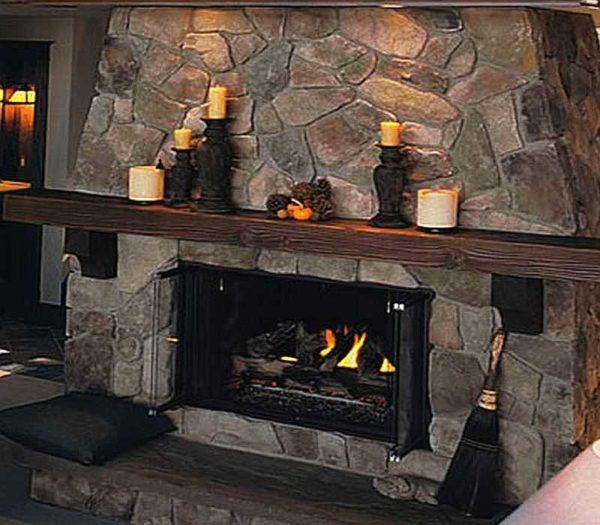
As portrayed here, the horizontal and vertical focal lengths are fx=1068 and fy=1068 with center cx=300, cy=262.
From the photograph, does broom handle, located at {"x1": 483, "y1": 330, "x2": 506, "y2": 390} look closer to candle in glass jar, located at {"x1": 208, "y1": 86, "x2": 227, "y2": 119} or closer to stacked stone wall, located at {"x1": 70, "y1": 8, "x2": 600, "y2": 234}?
stacked stone wall, located at {"x1": 70, "y1": 8, "x2": 600, "y2": 234}

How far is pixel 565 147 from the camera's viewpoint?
11.3 ft

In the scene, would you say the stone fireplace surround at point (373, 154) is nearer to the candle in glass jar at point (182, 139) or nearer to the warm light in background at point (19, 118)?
the candle in glass jar at point (182, 139)

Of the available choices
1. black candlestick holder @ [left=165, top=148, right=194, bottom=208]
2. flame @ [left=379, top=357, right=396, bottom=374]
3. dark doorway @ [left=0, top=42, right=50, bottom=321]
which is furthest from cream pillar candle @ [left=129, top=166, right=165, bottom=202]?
dark doorway @ [left=0, top=42, right=50, bottom=321]

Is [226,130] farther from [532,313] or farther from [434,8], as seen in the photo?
[532,313]

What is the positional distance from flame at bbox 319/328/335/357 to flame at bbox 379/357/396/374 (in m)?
0.23

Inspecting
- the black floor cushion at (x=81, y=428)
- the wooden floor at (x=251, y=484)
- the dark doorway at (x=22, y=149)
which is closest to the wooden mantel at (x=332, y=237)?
the black floor cushion at (x=81, y=428)

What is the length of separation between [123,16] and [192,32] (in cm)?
33

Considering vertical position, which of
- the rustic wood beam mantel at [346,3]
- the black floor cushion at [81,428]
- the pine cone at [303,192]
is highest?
the rustic wood beam mantel at [346,3]

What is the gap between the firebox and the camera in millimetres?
3963

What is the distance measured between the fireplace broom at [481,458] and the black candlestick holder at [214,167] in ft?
3.63

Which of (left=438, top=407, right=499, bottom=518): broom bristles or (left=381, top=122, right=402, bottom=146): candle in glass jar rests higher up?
(left=381, top=122, right=402, bottom=146): candle in glass jar

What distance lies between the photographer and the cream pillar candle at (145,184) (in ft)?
13.0

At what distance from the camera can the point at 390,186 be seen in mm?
3592

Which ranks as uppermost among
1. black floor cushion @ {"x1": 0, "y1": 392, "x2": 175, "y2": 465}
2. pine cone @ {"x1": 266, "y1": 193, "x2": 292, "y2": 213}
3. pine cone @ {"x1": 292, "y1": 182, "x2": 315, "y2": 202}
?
pine cone @ {"x1": 292, "y1": 182, "x2": 315, "y2": 202}
